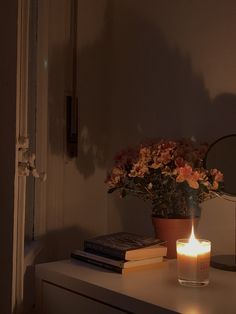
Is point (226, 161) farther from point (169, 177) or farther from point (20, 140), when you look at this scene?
point (20, 140)

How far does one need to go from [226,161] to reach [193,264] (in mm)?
417

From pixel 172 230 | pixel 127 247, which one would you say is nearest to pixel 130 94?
pixel 172 230

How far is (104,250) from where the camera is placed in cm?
133

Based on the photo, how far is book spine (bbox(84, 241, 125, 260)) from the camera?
128cm

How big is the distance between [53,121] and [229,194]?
644 mm

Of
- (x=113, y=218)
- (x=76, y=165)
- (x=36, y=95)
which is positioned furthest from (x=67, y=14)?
(x=113, y=218)

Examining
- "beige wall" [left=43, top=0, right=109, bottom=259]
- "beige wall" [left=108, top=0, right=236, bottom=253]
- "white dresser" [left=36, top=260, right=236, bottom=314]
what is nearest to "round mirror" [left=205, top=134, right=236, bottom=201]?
"beige wall" [left=108, top=0, right=236, bottom=253]

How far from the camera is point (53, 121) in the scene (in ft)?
5.42

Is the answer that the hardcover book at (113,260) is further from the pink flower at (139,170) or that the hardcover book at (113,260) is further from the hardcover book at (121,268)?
the pink flower at (139,170)

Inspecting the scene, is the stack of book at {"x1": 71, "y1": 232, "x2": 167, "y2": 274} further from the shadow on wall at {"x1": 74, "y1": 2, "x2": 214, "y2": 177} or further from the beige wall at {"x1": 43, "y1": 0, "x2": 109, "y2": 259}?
the shadow on wall at {"x1": 74, "y1": 2, "x2": 214, "y2": 177}

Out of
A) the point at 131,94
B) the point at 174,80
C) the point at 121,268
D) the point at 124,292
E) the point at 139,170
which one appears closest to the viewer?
the point at 124,292

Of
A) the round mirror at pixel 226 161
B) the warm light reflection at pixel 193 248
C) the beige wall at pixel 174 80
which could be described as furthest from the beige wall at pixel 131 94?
the warm light reflection at pixel 193 248

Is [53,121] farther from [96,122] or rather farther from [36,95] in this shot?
[96,122]

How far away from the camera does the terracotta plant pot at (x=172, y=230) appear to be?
4.72 ft
